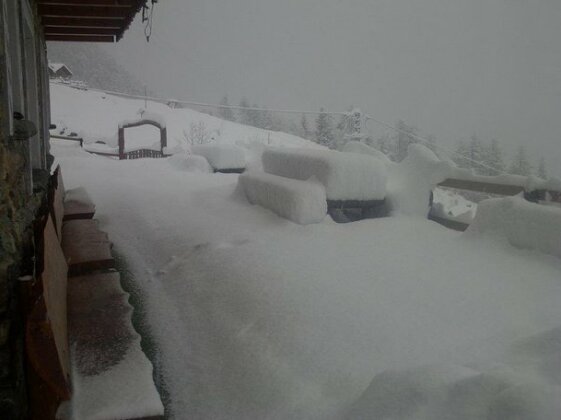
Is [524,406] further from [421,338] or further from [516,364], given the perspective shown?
[421,338]

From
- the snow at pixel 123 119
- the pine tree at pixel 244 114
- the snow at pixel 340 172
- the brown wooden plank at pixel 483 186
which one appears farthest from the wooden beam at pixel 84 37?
the pine tree at pixel 244 114

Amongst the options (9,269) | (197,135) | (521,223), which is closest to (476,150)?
(197,135)

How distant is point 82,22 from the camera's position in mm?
5820

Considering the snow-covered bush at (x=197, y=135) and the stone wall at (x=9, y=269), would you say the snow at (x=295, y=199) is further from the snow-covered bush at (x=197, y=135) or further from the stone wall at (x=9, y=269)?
the snow-covered bush at (x=197, y=135)

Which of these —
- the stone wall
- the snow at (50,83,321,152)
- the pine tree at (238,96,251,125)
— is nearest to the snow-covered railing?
the snow at (50,83,321,152)

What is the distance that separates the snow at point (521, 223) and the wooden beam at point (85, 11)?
16.6ft

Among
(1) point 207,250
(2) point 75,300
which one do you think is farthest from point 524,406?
(1) point 207,250

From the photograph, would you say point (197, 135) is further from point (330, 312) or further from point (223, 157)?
point (330, 312)

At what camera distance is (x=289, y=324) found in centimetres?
300

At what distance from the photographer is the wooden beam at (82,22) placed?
5.66 m

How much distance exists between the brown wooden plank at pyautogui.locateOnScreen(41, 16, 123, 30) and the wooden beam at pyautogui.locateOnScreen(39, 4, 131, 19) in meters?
0.34

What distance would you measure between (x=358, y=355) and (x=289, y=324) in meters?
0.56

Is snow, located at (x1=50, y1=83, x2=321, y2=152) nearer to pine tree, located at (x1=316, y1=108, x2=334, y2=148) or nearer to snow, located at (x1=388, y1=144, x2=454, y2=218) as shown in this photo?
pine tree, located at (x1=316, y1=108, x2=334, y2=148)

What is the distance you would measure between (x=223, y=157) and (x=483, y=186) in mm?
7277
